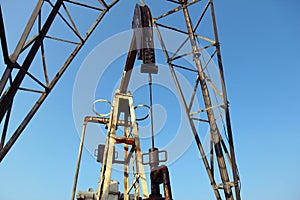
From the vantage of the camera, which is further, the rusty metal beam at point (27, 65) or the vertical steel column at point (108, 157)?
the vertical steel column at point (108, 157)

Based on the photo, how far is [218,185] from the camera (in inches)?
323

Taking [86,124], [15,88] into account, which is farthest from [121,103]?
[15,88]

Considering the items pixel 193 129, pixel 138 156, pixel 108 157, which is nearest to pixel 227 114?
pixel 193 129

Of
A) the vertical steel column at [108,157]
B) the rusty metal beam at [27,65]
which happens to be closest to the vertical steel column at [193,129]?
the vertical steel column at [108,157]

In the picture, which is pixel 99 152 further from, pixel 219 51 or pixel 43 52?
pixel 219 51

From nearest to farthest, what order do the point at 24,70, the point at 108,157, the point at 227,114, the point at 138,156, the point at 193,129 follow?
the point at 24,70 → the point at 108,157 → the point at 138,156 → the point at 227,114 → the point at 193,129

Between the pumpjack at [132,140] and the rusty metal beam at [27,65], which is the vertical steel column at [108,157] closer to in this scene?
the pumpjack at [132,140]

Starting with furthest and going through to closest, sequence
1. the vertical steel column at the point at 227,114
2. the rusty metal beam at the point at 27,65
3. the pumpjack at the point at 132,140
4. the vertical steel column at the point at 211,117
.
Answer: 1. the vertical steel column at the point at 211,117
2. the vertical steel column at the point at 227,114
3. the pumpjack at the point at 132,140
4. the rusty metal beam at the point at 27,65

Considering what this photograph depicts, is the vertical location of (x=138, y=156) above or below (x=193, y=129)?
below

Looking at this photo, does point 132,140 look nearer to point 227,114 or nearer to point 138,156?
point 138,156

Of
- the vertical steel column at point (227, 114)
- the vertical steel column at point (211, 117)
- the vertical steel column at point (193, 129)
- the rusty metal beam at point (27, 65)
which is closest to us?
the rusty metal beam at point (27, 65)

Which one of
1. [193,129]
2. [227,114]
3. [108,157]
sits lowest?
[108,157]

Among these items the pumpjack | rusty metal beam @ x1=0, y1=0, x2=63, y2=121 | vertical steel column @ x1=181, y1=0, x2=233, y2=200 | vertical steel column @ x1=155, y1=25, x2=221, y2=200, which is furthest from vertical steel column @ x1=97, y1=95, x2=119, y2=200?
rusty metal beam @ x1=0, y1=0, x2=63, y2=121

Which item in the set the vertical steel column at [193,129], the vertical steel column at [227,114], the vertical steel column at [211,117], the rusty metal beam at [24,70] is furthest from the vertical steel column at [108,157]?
the vertical steel column at [227,114]
